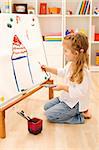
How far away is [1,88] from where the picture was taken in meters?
1.96

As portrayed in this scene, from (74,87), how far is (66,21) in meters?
2.89

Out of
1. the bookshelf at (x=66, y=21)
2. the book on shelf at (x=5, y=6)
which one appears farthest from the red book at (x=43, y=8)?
the book on shelf at (x=5, y=6)

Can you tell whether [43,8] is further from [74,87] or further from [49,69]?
[74,87]

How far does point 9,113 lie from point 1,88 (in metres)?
0.43

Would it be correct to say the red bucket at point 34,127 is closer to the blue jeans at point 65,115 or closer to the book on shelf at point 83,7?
the blue jeans at point 65,115

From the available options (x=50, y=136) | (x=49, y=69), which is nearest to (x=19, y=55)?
(x=49, y=69)

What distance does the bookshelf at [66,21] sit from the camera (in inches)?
176

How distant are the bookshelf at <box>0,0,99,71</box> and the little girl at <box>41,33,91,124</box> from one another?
232cm

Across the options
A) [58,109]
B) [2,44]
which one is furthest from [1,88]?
[58,109]

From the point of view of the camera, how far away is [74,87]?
2.07 meters

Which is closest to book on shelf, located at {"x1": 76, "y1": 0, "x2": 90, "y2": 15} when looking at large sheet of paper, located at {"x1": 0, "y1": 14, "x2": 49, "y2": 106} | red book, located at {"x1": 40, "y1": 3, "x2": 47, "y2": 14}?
red book, located at {"x1": 40, "y1": 3, "x2": 47, "y2": 14}

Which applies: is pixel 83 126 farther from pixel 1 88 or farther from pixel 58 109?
pixel 1 88

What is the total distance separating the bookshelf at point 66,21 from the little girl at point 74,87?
2.32m

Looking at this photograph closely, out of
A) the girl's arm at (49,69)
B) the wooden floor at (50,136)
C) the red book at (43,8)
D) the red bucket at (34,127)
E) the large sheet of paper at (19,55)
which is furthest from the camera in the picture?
the red book at (43,8)
